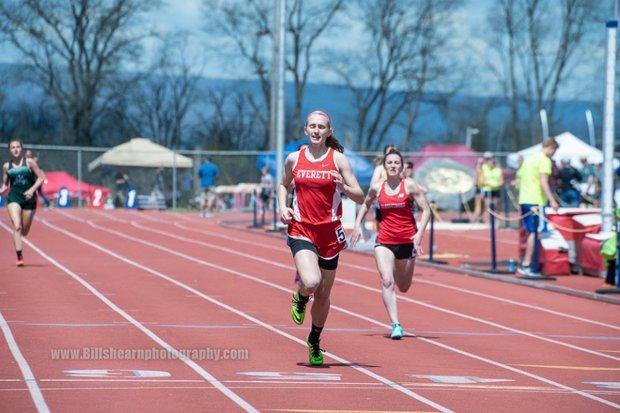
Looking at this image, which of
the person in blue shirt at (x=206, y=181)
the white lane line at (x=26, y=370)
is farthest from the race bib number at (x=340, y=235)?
the person in blue shirt at (x=206, y=181)

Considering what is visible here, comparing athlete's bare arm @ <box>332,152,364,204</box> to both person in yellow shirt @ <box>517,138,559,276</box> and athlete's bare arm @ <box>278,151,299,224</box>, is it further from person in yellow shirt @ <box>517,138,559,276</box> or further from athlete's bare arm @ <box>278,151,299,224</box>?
person in yellow shirt @ <box>517,138,559,276</box>

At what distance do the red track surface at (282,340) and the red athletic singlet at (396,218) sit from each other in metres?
0.96

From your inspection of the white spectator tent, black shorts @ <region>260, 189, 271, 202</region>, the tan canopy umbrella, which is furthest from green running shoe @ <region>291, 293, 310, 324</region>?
the tan canopy umbrella

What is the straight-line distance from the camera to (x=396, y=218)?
12.7 metres

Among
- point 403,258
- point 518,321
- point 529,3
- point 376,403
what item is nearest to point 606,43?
point 518,321

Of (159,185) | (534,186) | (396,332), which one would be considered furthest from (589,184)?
(396,332)

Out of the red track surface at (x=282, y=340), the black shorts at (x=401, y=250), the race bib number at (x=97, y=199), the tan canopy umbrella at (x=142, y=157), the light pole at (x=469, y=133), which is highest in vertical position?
the light pole at (x=469, y=133)

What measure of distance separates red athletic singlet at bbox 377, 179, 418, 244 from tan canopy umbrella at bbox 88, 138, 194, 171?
114ft

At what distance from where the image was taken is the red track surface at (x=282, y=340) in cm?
879

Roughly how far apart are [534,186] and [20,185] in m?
7.49

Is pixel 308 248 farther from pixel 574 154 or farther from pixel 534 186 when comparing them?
pixel 574 154

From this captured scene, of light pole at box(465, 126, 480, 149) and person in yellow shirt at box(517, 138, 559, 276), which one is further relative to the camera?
light pole at box(465, 126, 480, 149)

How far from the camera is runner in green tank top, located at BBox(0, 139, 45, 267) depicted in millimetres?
18578

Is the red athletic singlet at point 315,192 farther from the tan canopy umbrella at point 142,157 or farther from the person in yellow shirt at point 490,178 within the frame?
the tan canopy umbrella at point 142,157
